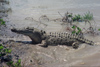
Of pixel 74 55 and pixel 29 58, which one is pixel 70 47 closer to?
pixel 74 55

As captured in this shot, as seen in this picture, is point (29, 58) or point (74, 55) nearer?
point (29, 58)

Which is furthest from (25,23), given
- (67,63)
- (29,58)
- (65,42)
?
(67,63)

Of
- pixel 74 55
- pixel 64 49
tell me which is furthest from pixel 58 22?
pixel 74 55

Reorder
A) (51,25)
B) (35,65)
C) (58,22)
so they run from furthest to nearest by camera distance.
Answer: (58,22) < (51,25) < (35,65)

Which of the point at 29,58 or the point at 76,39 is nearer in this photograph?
the point at 29,58

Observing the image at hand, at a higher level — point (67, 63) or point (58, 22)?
point (58, 22)

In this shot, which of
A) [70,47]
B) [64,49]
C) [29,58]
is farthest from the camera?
[70,47]

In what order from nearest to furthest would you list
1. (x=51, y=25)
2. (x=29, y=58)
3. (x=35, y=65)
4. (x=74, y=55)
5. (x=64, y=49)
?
(x=35, y=65), (x=29, y=58), (x=74, y=55), (x=64, y=49), (x=51, y=25)

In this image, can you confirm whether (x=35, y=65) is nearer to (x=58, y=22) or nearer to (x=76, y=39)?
(x=76, y=39)

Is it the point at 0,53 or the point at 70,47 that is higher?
the point at 0,53

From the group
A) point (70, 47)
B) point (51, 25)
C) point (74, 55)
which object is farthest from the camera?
point (51, 25)
